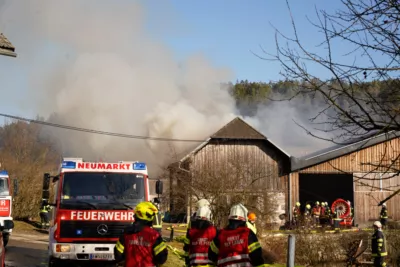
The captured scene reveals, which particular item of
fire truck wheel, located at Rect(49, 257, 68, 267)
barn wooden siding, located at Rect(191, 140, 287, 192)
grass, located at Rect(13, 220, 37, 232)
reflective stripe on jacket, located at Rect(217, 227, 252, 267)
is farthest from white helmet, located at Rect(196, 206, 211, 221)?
barn wooden siding, located at Rect(191, 140, 287, 192)

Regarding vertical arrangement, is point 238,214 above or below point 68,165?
below

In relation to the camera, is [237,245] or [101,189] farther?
[101,189]

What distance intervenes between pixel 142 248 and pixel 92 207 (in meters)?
5.81

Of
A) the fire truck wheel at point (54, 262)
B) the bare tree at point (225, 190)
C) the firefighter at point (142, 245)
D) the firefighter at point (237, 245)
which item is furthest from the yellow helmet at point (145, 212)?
the bare tree at point (225, 190)

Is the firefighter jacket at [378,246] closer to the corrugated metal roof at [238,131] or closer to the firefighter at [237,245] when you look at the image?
the firefighter at [237,245]

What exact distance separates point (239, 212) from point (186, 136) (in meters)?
36.2

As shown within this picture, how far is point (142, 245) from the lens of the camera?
5707mm

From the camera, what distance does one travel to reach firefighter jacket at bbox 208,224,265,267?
556cm

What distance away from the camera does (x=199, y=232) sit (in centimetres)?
690

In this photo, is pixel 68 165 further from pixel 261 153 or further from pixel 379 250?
Answer: pixel 261 153

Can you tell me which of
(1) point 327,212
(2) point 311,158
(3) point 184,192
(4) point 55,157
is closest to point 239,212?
(3) point 184,192

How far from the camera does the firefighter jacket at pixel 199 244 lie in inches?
267

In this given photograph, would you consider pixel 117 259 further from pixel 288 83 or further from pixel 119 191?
pixel 119 191

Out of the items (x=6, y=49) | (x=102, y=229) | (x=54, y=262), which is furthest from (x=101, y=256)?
(x=6, y=49)
